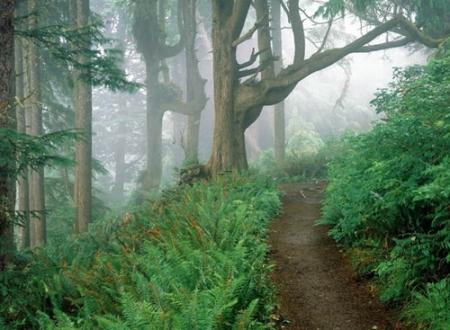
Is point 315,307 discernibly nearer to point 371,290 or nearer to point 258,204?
point 371,290

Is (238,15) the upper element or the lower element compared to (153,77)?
lower

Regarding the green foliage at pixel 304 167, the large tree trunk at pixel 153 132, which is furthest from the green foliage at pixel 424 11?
the large tree trunk at pixel 153 132

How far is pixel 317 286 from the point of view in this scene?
669 cm

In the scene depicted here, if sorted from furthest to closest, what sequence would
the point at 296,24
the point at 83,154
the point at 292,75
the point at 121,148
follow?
the point at 121,148 → the point at 296,24 → the point at 292,75 → the point at 83,154

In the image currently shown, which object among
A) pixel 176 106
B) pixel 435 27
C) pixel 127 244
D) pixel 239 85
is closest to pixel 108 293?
pixel 127 244

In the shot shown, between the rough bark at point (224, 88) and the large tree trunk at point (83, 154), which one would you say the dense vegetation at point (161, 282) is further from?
the rough bark at point (224, 88)

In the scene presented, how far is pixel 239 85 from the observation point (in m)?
16.0

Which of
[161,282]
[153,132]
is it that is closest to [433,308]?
[161,282]

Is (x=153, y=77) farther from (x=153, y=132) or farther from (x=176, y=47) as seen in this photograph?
(x=153, y=132)

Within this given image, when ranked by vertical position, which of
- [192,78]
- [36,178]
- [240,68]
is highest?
[192,78]

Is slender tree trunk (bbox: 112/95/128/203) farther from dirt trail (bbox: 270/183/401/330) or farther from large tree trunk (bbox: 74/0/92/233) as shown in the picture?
dirt trail (bbox: 270/183/401/330)

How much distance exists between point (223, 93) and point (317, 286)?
992 cm

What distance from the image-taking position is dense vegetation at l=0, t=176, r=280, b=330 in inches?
190

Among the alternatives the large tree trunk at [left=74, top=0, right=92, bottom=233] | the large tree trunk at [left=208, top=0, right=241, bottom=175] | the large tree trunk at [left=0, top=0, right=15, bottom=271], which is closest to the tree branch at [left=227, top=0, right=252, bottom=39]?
the large tree trunk at [left=208, top=0, right=241, bottom=175]
